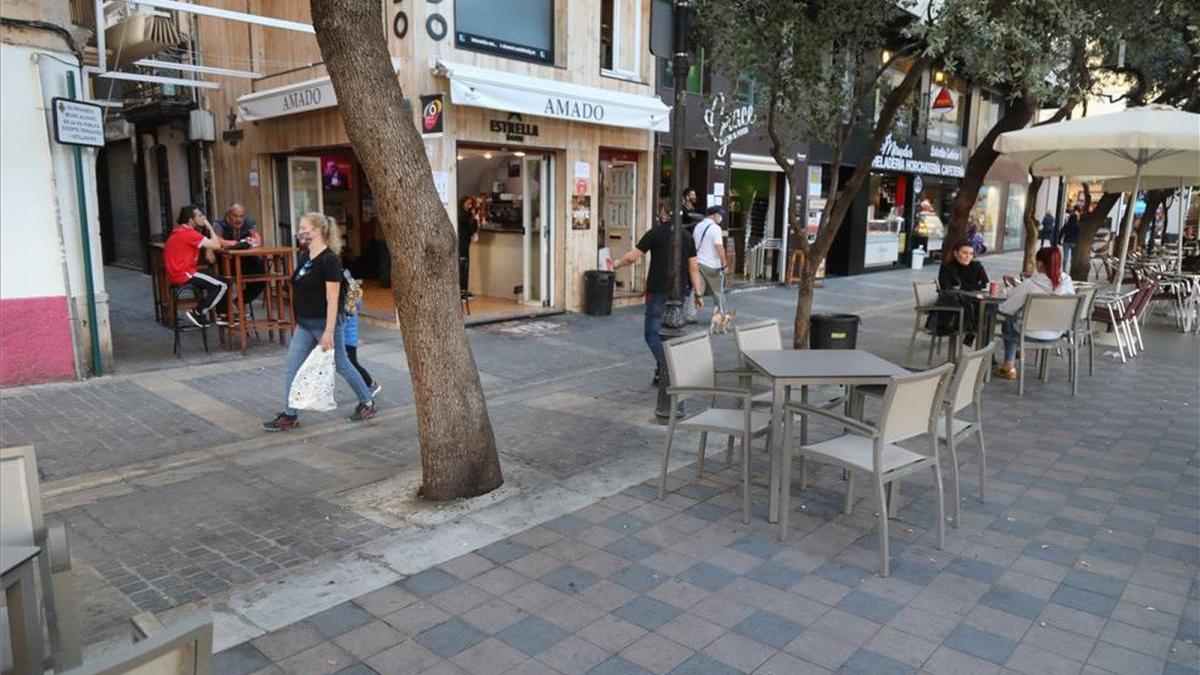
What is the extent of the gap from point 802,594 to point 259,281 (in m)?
7.79

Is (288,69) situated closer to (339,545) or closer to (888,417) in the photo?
(339,545)

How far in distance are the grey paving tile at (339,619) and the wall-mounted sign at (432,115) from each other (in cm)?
735

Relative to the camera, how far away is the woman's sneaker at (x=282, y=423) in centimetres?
628

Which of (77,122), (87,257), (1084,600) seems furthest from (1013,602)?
(77,122)

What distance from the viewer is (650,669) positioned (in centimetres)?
310

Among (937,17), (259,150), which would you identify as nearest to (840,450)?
(937,17)

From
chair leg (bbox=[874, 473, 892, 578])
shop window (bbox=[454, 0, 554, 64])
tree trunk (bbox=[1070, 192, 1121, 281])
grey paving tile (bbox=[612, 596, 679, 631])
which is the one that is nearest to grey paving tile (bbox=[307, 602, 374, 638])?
grey paving tile (bbox=[612, 596, 679, 631])

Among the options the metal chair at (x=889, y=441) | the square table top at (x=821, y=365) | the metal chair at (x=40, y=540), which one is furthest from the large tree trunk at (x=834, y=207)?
the metal chair at (x=40, y=540)

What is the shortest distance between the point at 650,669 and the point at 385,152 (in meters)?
2.91

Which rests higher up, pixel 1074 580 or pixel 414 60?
pixel 414 60

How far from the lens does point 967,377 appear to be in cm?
455

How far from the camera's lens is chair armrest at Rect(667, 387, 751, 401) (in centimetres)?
453

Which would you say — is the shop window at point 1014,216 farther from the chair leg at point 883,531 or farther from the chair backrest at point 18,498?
the chair backrest at point 18,498

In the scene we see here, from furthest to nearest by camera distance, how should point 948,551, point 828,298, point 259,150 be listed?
point 828,298, point 259,150, point 948,551
